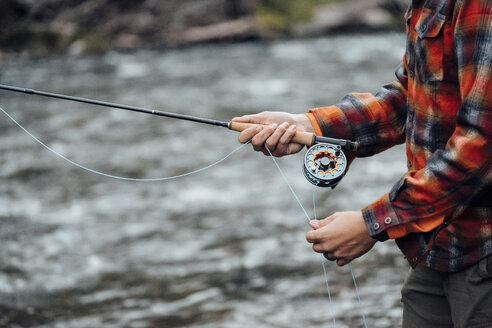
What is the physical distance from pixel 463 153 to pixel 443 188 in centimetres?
9

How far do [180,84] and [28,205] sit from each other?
18.7ft

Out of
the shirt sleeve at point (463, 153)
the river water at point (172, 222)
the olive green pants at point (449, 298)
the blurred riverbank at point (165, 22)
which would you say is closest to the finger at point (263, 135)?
the shirt sleeve at point (463, 153)

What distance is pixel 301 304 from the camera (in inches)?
132

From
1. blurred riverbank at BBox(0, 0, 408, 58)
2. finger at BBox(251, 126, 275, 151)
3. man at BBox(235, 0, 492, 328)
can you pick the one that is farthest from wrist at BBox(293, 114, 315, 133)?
blurred riverbank at BBox(0, 0, 408, 58)

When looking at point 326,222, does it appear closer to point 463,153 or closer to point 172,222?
point 463,153

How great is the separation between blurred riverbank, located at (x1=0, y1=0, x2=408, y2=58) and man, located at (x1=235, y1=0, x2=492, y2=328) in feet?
45.3

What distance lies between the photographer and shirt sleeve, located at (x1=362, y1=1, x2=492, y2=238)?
1232mm

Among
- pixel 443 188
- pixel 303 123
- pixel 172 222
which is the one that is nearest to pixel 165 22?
pixel 172 222

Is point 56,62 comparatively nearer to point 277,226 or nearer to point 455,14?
point 277,226

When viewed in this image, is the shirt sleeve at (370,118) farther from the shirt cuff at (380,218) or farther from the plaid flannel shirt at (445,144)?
the shirt cuff at (380,218)

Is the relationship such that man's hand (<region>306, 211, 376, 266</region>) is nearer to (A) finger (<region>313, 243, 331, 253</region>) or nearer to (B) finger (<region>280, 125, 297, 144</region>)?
(A) finger (<region>313, 243, 331, 253</region>)

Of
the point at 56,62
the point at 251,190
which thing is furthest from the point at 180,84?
the point at 251,190

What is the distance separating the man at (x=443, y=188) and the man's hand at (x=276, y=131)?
284 millimetres

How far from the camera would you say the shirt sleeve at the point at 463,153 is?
1.23m
